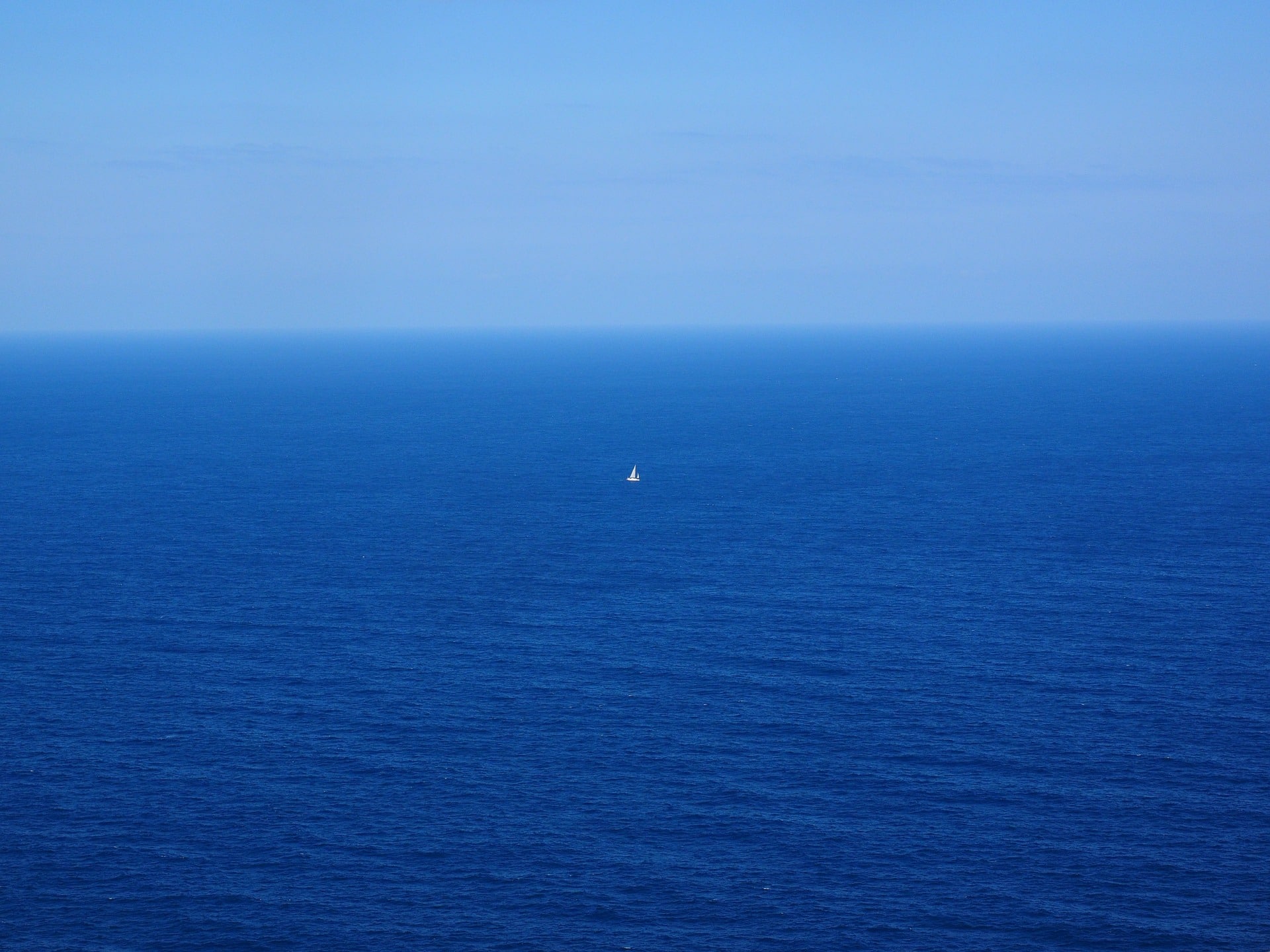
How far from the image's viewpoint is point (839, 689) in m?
86.4

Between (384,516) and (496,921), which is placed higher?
(384,516)

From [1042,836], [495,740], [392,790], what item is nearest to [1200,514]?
[1042,836]

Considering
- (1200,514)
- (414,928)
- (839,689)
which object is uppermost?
(1200,514)

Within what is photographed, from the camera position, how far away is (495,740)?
256ft

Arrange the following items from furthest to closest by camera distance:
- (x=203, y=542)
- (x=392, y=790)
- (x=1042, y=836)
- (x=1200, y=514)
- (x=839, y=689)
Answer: (x=1200, y=514), (x=203, y=542), (x=839, y=689), (x=392, y=790), (x=1042, y=836)

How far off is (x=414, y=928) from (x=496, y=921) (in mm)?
3815

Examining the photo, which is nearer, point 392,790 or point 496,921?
point 496,921

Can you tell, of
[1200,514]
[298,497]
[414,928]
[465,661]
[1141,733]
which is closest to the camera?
[414,928]

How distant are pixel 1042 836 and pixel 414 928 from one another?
1276 inches

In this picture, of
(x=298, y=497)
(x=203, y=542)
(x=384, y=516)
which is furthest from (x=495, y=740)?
(x=298, y=497)

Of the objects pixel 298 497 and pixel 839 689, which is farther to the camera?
pixel 298 497

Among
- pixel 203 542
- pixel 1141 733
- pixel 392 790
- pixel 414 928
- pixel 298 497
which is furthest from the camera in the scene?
pixel 298 497

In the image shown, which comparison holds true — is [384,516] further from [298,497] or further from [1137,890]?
[1137,890]

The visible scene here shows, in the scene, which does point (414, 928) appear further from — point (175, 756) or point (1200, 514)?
point (1200, 514)
